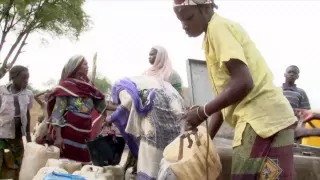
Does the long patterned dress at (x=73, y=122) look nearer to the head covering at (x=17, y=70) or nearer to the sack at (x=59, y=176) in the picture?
the head covering at (x=17, y=70)

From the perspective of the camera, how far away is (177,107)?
5.24m

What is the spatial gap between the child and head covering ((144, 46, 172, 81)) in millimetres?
1771

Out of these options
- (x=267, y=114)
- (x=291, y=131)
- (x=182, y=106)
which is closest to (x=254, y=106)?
(x=267, y=114)

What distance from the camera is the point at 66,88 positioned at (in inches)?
211

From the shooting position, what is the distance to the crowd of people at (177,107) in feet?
7.68

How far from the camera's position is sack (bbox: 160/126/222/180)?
2.51 m

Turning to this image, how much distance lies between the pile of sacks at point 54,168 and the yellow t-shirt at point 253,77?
1804mm

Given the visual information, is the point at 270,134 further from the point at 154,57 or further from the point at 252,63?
the point at 154,57

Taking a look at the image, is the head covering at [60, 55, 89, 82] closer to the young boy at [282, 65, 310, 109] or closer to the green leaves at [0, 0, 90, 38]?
the young boy at [282, 65, 310, 109]

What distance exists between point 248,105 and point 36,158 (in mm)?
3442

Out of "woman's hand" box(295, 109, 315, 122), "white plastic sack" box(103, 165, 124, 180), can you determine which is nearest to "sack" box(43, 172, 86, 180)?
"white plastic sack" box(103, 165, 124, 180)

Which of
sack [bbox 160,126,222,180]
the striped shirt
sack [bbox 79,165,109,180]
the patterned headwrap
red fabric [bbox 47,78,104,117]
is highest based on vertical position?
the patterned headwrap

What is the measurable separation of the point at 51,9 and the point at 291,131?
20436mm

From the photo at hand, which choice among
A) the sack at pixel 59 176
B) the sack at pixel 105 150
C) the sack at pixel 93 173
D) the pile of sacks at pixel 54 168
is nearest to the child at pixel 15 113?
the pile of sacks at pixel 54 168
